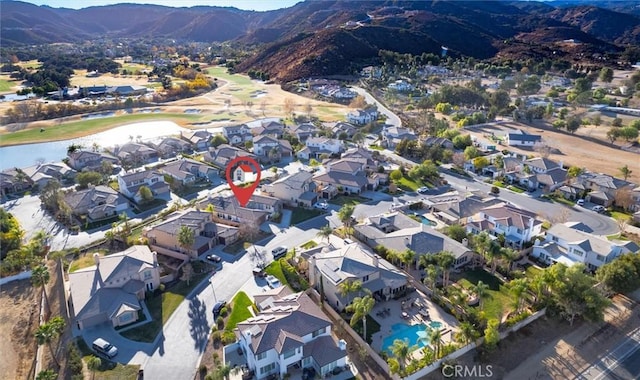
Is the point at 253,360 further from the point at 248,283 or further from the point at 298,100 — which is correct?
the point at 298,100

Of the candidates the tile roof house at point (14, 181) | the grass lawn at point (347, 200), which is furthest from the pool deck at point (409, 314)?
the tile roof house at point (14, 181)

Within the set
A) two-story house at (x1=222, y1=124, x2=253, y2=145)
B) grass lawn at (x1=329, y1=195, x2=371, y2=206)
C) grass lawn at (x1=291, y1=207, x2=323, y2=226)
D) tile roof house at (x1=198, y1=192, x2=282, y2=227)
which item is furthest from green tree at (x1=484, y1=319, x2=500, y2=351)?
two-story house at (x1=222, y1=124, x2=253, y2=145)

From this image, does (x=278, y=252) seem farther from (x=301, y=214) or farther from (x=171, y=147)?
(x=171, y=147)

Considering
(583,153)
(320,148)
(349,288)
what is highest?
(349,288)

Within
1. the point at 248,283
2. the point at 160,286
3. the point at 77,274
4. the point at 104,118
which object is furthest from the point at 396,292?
the point at 104,118

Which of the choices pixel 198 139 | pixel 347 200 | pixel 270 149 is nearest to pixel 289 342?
pixel 347 200

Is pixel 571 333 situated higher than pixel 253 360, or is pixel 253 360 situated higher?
pixel 253 360

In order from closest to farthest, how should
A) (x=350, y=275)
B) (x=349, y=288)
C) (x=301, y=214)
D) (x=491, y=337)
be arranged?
(x=491, y=337) < (x=349, y=288) < (x=350, y=275) < (x=301, y=214)
